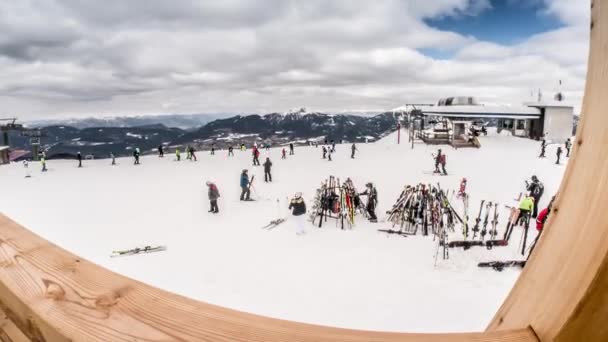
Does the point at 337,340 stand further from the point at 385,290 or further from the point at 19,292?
the point at 385,290

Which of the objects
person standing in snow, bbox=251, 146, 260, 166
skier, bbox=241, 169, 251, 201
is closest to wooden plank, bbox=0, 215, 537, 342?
→ skier, bbox=241, 169, 251, 201

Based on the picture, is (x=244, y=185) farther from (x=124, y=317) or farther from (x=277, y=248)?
(x=124, y=317)

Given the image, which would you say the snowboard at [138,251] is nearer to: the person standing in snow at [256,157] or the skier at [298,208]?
the skier at [298,208]

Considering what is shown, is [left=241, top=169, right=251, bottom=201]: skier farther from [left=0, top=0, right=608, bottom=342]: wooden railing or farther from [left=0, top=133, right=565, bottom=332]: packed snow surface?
[left=0, top=0, right=608, bottom=342]: wooden railing

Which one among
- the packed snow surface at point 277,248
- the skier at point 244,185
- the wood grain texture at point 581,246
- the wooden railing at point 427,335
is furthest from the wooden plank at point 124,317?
the skier at point 244,185

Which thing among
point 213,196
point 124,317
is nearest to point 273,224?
point 213,196

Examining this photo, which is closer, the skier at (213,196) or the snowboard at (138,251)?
the snowboard at (138,251)

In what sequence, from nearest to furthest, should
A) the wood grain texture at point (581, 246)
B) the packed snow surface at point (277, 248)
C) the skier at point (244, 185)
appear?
1. the wood grain texture at point (581, 246)
2. the packed snow surface at point (277, 248)
3. the skier at point (244, 185)
